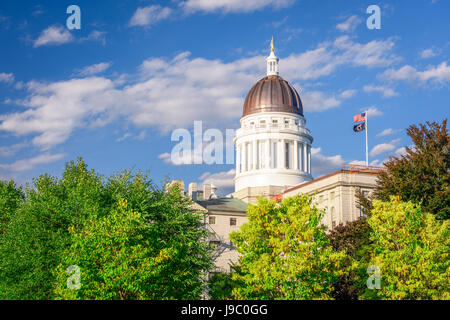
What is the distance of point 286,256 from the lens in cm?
5016

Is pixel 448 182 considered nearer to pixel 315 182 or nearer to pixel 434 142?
pixel 434 142

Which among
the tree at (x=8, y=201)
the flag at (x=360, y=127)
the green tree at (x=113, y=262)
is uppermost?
the flag at (x=360, y=127)

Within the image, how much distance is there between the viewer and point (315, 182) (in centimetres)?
9456

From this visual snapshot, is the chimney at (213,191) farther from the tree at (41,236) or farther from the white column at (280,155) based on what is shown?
the tree at (41,236)

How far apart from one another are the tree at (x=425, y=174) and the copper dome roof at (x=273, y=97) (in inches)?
2475

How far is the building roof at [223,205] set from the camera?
3669 inches

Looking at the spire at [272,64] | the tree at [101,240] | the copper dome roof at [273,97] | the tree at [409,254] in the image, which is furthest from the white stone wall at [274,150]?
the tree at [409,254]

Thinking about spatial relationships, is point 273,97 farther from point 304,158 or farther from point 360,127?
point 360,127

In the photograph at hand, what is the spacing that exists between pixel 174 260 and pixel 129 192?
32.7 feet

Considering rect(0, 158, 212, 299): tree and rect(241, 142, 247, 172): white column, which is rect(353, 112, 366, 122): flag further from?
rect(241, 142, 247, 172): white column

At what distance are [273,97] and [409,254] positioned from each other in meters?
79.0

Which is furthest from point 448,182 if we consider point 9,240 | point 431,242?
point 9,240

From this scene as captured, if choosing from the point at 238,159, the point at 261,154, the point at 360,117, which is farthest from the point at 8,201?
the point at 238,159

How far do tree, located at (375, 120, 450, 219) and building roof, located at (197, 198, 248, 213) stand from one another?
35.3 meters
